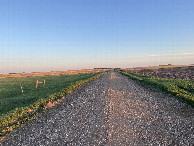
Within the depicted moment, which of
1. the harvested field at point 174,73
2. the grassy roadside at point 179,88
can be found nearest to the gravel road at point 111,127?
the grassy roadside at point 179,88

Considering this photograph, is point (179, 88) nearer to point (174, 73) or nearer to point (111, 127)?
point (111, 127)

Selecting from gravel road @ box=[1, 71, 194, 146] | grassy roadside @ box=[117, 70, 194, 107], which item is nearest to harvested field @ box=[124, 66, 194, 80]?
grassy roadside @ box=[117, 70, 194, 107]

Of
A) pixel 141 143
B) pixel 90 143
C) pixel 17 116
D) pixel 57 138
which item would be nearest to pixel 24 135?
pixel 57 138

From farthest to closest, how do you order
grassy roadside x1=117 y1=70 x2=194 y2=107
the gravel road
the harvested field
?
the harvested field < grassy roadside x1=117 y1=70 x2=194 y2=107 < the gravel road

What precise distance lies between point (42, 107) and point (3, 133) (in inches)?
207

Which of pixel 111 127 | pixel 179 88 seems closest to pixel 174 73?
pixel 179 88

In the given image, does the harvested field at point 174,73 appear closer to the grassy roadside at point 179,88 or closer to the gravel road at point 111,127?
the grassy roadside at point 179,88

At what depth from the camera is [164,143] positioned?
7531mm

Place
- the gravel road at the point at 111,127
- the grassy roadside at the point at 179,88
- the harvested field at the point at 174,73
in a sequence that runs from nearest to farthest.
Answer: the gravel road at the point at 111,127, the grassy roadside at the point at 179,88, the harvested field at the point at 174,73

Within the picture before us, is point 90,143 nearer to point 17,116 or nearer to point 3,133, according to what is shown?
point 3,133

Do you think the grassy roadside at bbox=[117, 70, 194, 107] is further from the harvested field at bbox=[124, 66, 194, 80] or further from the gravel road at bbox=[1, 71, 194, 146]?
the harvested field at bbox=[124, 66, 194, 80]

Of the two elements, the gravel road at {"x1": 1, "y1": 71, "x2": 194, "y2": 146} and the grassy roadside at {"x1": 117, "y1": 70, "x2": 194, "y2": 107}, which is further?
the grassy roadside at {"x1": 117, "y1": 70, "x2": 194, "y2": 107}

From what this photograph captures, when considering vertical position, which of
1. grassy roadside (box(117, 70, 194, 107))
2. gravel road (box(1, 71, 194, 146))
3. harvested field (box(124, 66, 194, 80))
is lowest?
gravel road (box(1, 71, 194, 146))

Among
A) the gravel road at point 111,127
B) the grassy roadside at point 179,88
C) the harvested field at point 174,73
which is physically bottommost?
the gravel road at point 111,127
